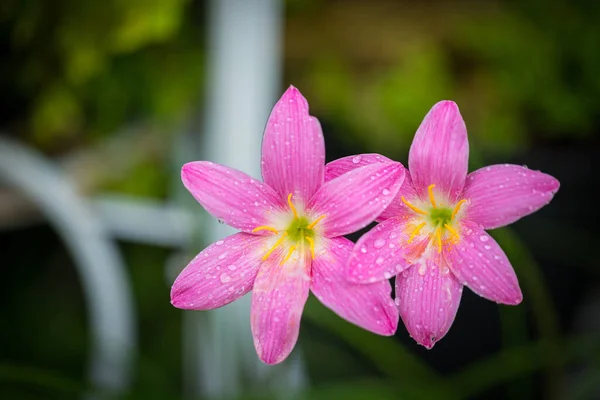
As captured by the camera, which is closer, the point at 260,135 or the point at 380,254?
the point at 380,254

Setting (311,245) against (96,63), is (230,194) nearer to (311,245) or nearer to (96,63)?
(311,245)

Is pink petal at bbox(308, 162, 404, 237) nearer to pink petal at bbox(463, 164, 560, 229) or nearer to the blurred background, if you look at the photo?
pink petal at bbox(463, 164, 560, 229)

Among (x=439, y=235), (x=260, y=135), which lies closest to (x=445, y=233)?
(x=439, y=235)

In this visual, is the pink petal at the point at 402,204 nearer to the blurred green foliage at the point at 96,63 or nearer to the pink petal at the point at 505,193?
the pink petal at the point at 505,193

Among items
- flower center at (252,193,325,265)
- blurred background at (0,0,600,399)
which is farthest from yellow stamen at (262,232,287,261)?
blurred background at (0,0,600,399)

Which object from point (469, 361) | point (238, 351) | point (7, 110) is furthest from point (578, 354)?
point (7, 110)

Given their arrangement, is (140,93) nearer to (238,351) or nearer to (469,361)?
(238,351)

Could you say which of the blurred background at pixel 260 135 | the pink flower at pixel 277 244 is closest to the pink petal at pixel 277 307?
the pink flower at pixel 277 244
